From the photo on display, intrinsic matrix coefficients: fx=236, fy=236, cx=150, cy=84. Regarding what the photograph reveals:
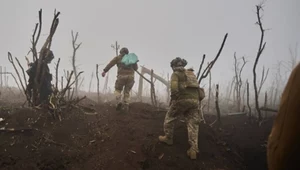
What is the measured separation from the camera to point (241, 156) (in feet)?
20.5

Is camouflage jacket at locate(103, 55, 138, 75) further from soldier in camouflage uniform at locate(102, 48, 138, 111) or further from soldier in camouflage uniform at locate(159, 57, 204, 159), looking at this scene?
soldier in camouflage uniform at locate(159, 57, 204, 159)

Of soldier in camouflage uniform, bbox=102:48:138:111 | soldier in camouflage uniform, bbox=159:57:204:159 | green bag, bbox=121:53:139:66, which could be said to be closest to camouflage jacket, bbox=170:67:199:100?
soldier in camouflage uniform, bbox=159:57:204:159

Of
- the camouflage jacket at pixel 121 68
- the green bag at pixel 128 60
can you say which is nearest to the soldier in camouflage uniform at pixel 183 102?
the green bag at pixel 128 60

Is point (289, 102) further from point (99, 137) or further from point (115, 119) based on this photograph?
point (115, 119)

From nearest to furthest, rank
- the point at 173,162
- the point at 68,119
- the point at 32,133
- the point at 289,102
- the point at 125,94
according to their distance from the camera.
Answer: the point at 289,102, the point at 173,162, the point at 32,133, the point at 68,119, the point at 125,94

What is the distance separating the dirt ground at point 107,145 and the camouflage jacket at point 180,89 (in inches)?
44.3

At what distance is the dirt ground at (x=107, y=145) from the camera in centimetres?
460

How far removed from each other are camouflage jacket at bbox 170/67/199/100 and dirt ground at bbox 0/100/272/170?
1.12 meters

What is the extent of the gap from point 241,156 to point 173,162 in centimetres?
241

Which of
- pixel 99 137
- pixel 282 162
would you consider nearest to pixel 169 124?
pixel 99 137

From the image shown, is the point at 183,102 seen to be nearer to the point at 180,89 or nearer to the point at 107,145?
the point at 180,89

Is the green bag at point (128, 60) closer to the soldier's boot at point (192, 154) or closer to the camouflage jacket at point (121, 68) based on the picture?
the camouflage jacket at point (121, 68)

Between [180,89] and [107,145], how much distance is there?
80.4 inches

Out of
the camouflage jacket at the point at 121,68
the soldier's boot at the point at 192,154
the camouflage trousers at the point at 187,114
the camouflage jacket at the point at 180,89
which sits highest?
the camouflage jacket at the point at 121,68
